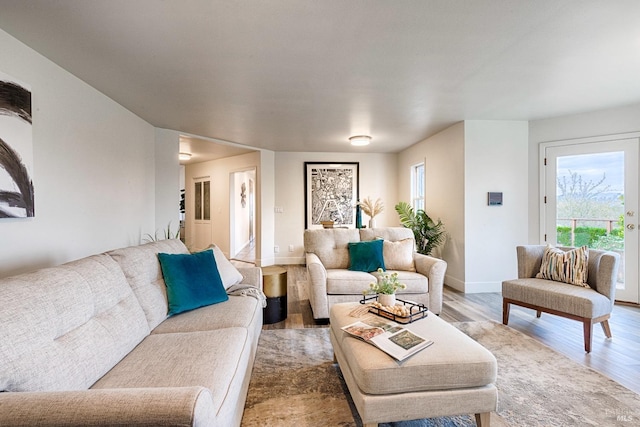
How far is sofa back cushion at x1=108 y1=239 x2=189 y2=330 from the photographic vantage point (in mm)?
1834

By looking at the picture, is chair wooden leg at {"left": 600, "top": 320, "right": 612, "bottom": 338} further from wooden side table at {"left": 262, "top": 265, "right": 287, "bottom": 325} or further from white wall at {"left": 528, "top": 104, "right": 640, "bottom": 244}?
wooden side table at {"left": 262, "top": 265, "right": 287, "bottom": 325}

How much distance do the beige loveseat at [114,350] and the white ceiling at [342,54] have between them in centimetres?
144

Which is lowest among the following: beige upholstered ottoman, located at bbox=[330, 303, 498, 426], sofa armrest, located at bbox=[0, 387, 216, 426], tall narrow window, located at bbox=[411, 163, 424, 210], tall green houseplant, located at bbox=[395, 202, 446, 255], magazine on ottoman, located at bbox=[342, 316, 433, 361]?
beige upholstered ottoman, located at bbox=[330, 303, 498, 426]

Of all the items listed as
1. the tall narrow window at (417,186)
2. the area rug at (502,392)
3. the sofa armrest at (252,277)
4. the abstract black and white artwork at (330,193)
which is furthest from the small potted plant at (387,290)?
the abstract black and white artwork at (330,193)

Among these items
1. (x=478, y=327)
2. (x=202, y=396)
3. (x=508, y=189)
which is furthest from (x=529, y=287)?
(x=202, y=396)

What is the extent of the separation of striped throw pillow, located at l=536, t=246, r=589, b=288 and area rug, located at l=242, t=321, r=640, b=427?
71 cm

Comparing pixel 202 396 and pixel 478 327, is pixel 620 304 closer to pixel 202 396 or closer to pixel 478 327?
pixel 478 327

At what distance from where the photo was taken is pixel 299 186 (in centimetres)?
647

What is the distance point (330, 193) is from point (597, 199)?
4152mm

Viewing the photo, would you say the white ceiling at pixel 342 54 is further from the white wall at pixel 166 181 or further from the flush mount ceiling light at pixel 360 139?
the flush mount ceiling light at pixel 360 139

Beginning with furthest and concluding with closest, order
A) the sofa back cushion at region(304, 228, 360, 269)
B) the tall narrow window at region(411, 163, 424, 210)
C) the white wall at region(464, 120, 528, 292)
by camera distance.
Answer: the tall narrow window at region(411, 163, 424, 210) < the white wall at region(464, 120, 528, 292) < the sofa back cushion at region(304, 228, 360, 269)

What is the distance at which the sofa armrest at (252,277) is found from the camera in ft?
9.06

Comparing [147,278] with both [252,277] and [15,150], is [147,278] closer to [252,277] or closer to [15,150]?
[252,277]

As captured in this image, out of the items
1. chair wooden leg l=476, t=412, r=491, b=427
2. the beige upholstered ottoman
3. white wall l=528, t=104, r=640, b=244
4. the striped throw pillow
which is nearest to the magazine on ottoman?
the beige upholstered ottoman
